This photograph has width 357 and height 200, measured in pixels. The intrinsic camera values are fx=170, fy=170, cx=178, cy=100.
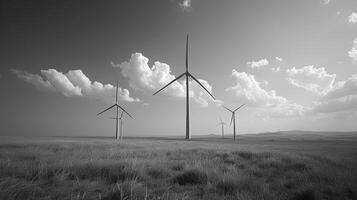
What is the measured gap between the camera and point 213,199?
509 cm

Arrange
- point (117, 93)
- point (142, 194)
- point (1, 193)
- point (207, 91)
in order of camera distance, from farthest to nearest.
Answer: point (117, 93) → point (207, 91) → point (142, 194) → point (1, 193)

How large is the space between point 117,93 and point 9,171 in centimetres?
7590

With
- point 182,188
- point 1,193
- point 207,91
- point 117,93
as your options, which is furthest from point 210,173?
point 117,93

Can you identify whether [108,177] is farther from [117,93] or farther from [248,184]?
[117,93]

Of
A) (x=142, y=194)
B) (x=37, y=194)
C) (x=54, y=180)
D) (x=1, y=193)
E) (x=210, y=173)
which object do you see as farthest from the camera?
(x=210, y=173)

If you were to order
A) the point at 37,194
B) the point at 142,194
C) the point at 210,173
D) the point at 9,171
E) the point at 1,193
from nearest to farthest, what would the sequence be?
the point at 1,193, the point at 37,194, the point at 142,194, the point at 9,171, the point at 210,173

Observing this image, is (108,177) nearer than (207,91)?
Yes

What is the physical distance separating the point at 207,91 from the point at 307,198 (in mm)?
36975

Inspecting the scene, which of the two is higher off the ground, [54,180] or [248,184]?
[54,180]

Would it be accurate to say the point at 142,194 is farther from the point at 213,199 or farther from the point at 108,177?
the point at 108,177

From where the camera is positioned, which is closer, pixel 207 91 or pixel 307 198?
pixel 307 198

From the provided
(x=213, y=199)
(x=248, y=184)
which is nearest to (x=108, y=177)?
(x=213, y=199)

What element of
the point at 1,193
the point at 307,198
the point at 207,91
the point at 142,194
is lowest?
the point at 307,198

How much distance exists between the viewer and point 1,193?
3523 mm
